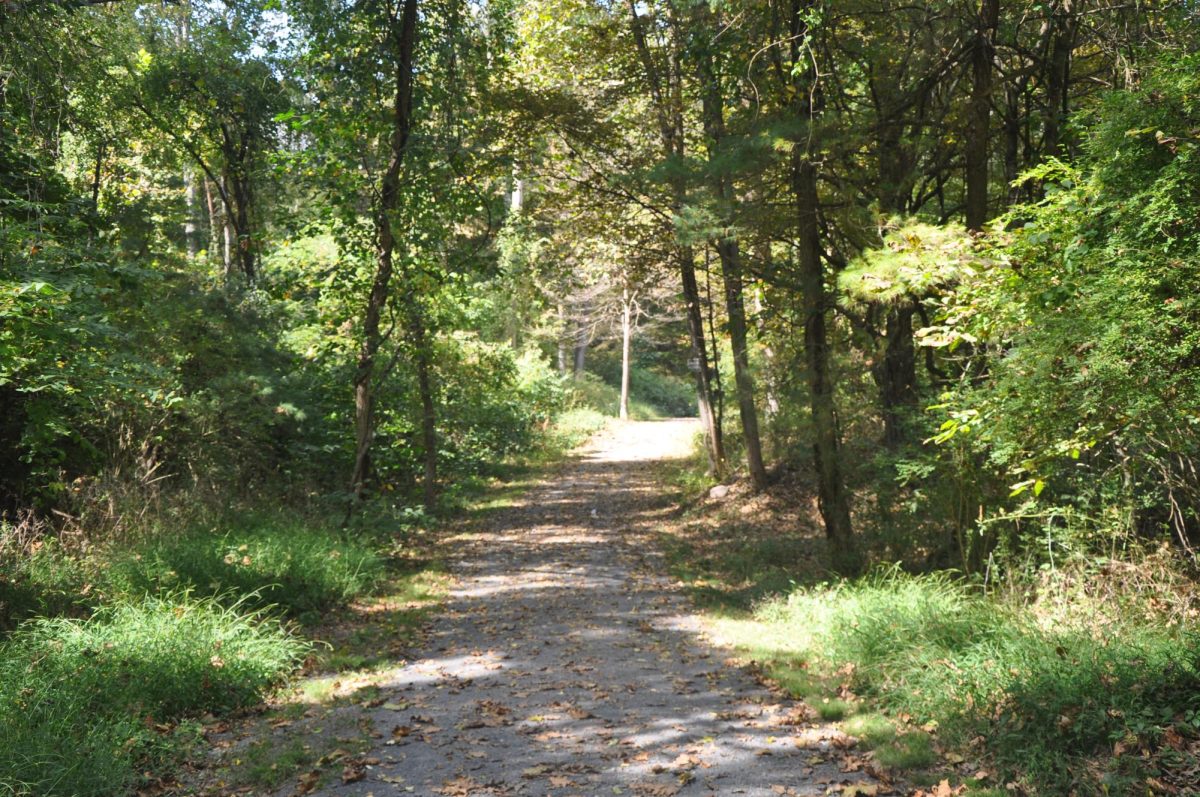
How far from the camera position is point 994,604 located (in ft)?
24.1

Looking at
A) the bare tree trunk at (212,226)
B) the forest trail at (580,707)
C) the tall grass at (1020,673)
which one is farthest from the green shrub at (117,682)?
the bare tree trunk at (212,226)

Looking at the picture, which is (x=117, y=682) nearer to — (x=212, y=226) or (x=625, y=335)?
(x=212, y=226)

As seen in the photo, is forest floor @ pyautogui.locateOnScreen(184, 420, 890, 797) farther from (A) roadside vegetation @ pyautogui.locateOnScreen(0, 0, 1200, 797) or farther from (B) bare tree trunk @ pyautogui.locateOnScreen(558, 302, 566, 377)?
(B) bare tree trunk @ pyautogui.locateOnScreen(558, 302, 566, 377)

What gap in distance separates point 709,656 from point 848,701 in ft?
6.02

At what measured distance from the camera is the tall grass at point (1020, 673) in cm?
495

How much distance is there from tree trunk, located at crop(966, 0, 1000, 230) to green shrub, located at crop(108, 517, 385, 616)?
7.81m

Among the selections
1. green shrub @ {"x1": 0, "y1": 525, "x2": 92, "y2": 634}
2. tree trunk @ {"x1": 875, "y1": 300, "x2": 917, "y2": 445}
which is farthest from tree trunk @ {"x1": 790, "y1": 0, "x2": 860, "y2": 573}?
green shrub @ {"x1": 0, "y1": 525, "x2": 92, "y2": 634}

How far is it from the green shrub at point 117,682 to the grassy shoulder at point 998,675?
14.3 ft

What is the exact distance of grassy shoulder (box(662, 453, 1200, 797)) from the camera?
489cm

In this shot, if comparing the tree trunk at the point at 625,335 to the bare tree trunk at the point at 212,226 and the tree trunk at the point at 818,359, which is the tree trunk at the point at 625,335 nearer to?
the bare tree trunk at the point at 212,226

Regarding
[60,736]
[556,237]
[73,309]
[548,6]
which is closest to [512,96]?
[548,6]

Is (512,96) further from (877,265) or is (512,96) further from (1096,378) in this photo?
(1096,378)

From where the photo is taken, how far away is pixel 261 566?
31.3 ft

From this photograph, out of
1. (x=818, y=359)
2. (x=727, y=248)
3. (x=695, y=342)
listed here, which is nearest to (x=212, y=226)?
(x=695, y=342)
